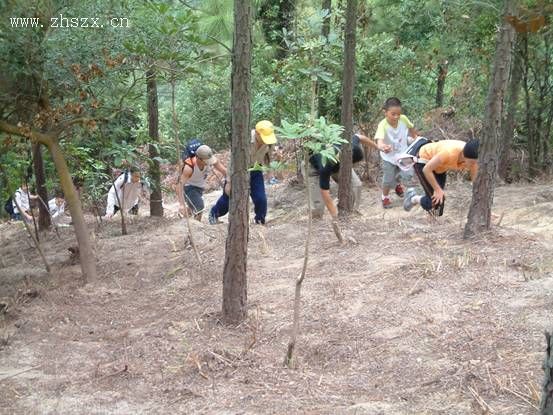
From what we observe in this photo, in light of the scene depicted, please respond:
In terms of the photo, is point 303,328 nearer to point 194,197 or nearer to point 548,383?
point 548,383

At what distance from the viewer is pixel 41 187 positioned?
27.4ft

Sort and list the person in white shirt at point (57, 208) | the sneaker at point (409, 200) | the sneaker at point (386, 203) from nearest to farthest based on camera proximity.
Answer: the sneaker at point (409, 200) < the sneaker at point (386, 203) < the person in white shirt at point (57, 208)

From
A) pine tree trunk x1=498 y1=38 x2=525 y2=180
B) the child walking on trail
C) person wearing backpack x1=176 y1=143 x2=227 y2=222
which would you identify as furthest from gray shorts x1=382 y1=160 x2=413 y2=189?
person wearing backpack x1=176 y1=143 x2=227 y2=222

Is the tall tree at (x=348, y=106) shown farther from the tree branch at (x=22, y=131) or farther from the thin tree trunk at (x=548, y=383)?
the thin tree trunk at (x=548, y=383)

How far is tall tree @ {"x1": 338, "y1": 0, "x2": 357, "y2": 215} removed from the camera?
661 centimetres

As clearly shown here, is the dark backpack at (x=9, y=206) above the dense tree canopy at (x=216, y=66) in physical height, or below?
below

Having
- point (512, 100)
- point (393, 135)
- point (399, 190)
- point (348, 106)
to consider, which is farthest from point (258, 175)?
point (512, 100)

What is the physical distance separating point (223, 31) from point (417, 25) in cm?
378

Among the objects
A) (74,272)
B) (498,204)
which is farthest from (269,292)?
(498,204)

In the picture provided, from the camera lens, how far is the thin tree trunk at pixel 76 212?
5.89 metres

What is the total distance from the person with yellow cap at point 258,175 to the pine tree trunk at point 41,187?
2366mm

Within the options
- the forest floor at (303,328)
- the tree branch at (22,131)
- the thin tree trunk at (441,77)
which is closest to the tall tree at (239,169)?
the forest floor at (303,328)

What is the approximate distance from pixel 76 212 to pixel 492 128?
3.95 meters

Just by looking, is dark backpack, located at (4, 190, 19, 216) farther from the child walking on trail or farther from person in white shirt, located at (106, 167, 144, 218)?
the child walking on trail
